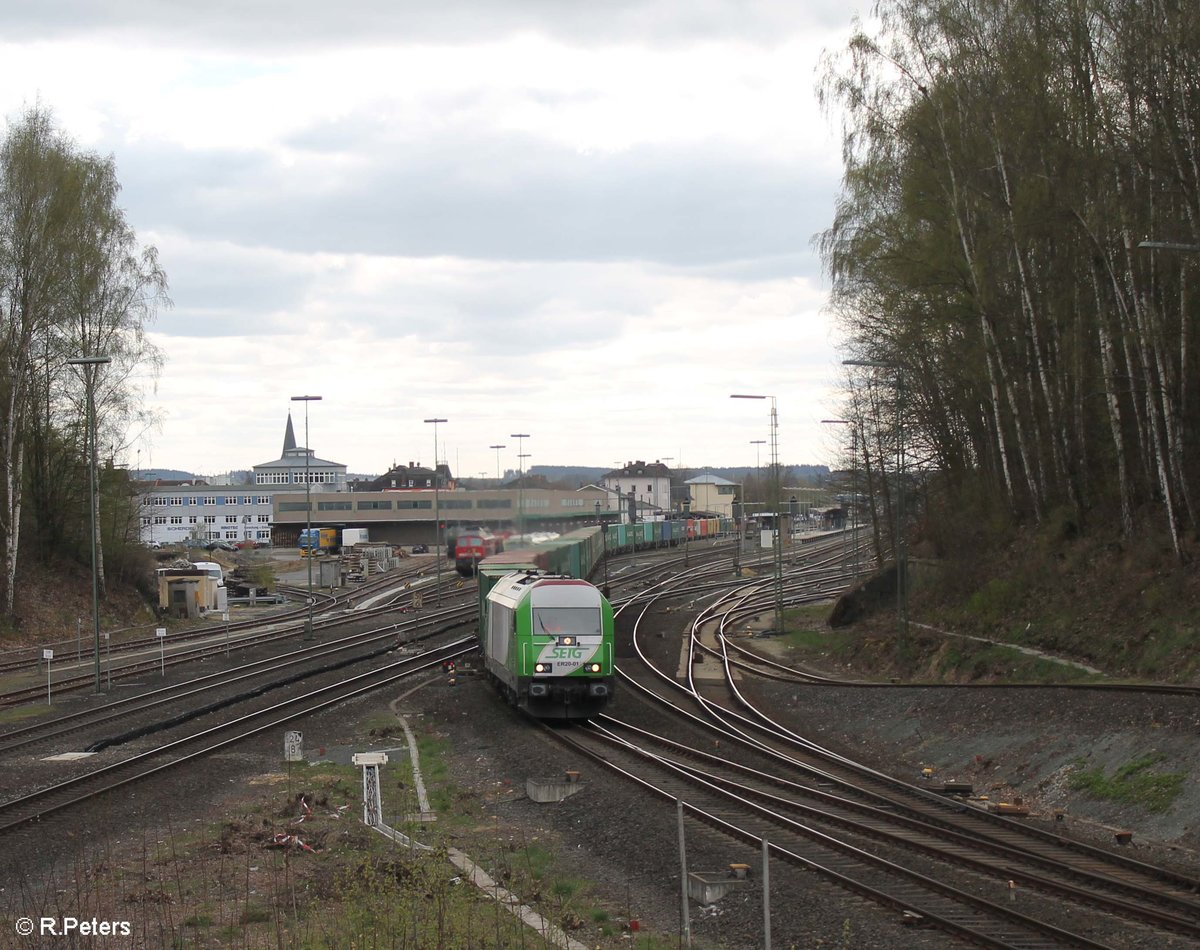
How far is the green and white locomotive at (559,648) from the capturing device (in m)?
25.3

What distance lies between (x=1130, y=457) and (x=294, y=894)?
2405cm

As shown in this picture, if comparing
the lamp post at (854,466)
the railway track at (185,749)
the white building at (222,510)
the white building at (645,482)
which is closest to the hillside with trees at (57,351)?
the railway track at (185,749)

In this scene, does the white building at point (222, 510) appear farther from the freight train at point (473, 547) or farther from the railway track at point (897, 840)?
the railway track at point (897, 840)

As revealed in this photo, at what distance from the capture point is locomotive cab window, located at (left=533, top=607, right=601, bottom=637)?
1001 inches

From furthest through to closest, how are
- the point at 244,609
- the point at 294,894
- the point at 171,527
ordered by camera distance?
the point at 171,527
the point at 244,609
the point at 294,894

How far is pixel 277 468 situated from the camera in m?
162

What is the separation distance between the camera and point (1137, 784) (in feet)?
53.4

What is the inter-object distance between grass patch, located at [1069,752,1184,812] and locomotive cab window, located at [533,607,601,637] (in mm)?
10762

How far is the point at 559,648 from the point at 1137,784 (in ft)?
40.1

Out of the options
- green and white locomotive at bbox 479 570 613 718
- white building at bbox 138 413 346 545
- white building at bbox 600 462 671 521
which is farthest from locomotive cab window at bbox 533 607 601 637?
white building at bbox 600 462 671 521

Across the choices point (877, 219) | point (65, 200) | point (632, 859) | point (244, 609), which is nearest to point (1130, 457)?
point (877, 219)

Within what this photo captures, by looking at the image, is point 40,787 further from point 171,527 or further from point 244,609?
point 171,527

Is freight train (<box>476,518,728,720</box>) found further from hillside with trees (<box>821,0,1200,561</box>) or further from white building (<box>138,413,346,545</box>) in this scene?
white building (<box>138,413,346,545</box>)

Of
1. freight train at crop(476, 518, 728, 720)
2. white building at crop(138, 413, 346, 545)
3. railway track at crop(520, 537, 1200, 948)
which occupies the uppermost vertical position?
white building at crop(138, 413, 346, 545)
